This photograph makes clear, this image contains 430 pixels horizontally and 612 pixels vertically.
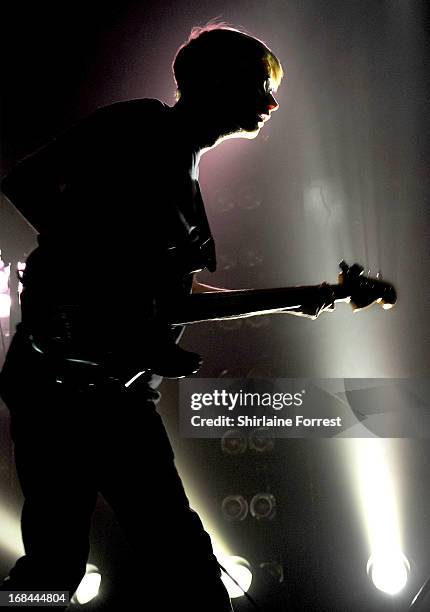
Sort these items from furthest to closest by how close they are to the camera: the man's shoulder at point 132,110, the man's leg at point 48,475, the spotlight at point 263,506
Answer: the spotlight at point 263,506, the man's shoulder at point 132,110, the man's leg at point 48,475

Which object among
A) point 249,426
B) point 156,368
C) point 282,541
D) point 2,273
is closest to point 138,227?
point 156,368

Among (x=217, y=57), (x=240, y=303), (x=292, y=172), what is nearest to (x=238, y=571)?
(x=240, y=303)

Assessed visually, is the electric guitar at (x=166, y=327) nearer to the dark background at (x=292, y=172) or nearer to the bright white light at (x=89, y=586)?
the dark background at (x=292, y=172)

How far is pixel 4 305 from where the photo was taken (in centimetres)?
218

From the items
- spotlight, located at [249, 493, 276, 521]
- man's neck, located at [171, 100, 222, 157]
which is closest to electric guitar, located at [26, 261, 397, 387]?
man's neck, located at [171, 100, 222, 157]

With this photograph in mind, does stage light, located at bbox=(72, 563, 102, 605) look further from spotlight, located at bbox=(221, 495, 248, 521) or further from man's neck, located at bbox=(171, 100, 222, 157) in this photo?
man's neck, located at bbox=(171, 100, 222, 157)

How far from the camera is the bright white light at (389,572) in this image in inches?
75.5

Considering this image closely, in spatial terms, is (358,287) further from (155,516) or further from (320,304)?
(155,516)

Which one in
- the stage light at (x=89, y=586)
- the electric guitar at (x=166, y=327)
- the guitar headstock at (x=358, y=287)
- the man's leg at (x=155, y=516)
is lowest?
the stage light at (x=89, y=586)

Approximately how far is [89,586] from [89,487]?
4.15ft

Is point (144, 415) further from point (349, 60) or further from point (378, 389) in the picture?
point (349, 60)

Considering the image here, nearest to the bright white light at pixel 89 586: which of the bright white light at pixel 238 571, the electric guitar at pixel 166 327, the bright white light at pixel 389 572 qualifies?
the bright white light at pixel 238 571

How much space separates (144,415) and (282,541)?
134 cm

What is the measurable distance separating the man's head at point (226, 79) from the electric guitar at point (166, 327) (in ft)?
1.30
